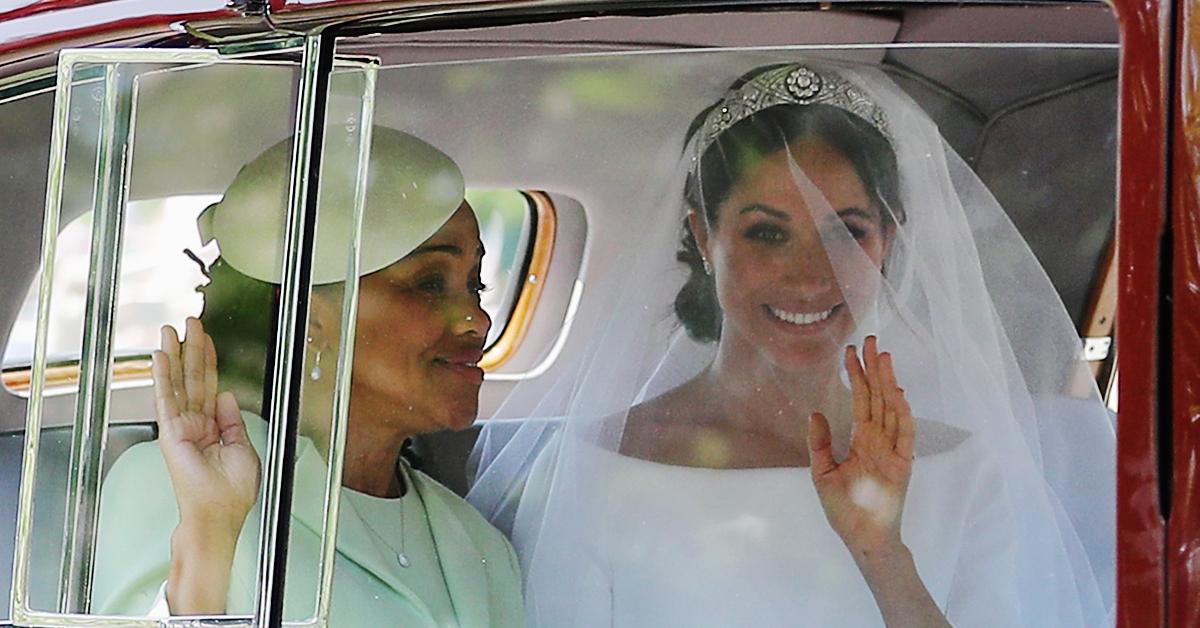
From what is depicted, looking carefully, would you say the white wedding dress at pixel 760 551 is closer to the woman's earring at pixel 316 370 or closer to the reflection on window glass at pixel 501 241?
the reflection on window glass at pixel 501 241

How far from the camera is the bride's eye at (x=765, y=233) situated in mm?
1892

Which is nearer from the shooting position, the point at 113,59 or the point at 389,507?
the point at 113,59

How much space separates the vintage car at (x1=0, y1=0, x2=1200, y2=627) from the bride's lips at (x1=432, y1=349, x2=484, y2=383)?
0.05ft

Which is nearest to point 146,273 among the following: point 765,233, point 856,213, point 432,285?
point 432,285

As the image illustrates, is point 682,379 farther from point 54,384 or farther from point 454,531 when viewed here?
point 54,384

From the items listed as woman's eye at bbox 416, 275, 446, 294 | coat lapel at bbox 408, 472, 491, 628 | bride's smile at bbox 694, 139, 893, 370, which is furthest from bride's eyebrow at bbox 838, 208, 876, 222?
coat lapel at bbox 408, 472, 491, 628

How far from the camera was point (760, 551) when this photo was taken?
186 centimetres

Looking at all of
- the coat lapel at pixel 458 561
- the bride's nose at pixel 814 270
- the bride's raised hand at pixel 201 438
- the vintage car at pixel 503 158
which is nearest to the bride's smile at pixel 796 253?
the bride's nose at pixel 814 270

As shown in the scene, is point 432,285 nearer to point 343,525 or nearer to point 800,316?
point 343,525

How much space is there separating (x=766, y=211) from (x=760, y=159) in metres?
0.06

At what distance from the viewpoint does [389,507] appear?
1917 mm

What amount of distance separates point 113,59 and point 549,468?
713mm

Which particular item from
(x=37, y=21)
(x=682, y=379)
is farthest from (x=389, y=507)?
(x=37, y=21)

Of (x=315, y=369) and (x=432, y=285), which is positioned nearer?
(x=315, y=369)
